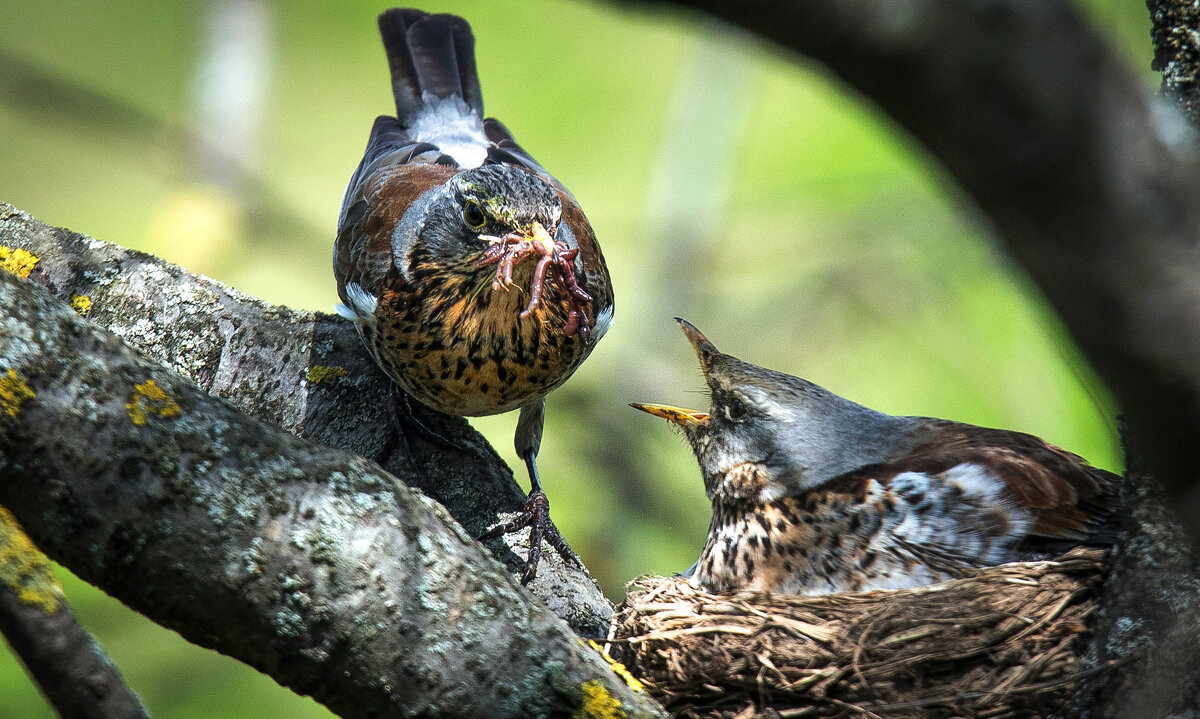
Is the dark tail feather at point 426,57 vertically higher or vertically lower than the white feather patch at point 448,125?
higher

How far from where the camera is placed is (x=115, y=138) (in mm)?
6672

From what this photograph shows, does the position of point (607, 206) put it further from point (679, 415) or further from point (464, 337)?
point (464, 337)

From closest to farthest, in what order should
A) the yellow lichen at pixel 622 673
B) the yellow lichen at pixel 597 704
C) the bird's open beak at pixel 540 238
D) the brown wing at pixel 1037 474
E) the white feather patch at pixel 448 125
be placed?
the yellow lichen at pixel 597 704
the yellow lichen at pixel 622 673
the brown wing at pixel 1037 474
the bird's open beak at pixel 540 238
the white feather patch at pixel 448 125

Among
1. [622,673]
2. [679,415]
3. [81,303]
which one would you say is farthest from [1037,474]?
[81,303]

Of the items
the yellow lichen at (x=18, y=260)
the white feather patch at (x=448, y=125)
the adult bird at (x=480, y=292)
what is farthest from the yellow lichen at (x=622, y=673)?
the white feather patch at (x=448, y=125)

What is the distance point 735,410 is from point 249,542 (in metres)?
2.20

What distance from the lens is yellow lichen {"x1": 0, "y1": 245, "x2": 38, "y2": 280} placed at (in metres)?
3.29

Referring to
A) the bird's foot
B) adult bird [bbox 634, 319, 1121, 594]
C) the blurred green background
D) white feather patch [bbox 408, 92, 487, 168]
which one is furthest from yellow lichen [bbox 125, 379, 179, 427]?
the blurred green background

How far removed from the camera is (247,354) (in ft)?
11.3

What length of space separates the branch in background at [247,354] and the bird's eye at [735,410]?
0.84 meters

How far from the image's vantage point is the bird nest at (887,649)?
2.52 m

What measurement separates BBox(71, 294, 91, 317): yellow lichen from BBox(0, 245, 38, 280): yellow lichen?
6.4 inches

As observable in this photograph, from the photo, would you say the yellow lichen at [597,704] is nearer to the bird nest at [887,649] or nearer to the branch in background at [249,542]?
the branch in background at [249,542]

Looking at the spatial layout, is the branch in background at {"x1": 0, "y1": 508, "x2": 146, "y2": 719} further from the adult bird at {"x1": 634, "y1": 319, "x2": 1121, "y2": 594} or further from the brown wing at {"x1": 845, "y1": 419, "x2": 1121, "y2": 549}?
the brown wing at {"x1": 845, "y1": 419, "x2": 1121, "y2": 549}
